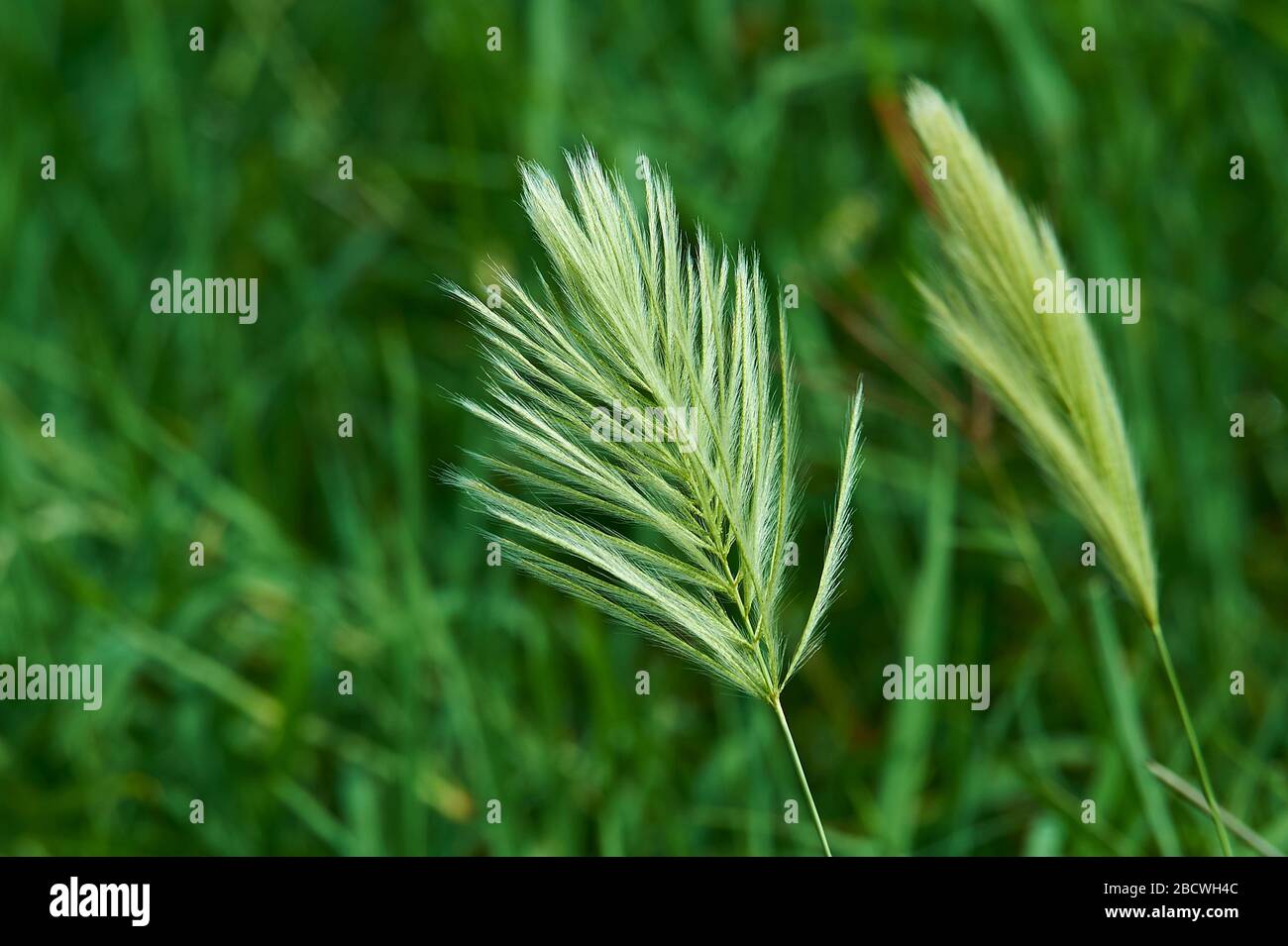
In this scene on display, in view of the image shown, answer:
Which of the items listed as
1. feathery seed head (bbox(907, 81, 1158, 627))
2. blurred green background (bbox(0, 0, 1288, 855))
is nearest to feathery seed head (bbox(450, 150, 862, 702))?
feathery seed head (bbox(907, 81, 1158, 627))

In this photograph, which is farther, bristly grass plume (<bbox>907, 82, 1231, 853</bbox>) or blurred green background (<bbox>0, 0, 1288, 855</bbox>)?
blurred green background (<bbox>0, 0, 1288, 855</bbox>)

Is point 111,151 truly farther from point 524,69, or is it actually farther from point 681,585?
point 681,585

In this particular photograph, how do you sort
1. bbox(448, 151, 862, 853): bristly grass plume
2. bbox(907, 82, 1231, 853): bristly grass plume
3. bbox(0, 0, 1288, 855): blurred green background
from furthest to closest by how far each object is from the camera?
1. bbox(0, 0, 1288, 855): blurred green background
2. bbox(907, 82, 1231, 853): bristly grass plume
3. bbox(448, 151, 862, 853): bristly grass plume

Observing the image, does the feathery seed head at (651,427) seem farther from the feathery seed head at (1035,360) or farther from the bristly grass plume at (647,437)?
the feathery seed head at (1035,360)

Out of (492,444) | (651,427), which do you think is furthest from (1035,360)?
(492,444)

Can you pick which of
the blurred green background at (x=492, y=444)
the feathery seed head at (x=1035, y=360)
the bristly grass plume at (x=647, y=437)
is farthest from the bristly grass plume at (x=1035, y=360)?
the blurred green background at (x=492, y=444)

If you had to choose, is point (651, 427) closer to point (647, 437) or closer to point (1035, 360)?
point (647, 437)

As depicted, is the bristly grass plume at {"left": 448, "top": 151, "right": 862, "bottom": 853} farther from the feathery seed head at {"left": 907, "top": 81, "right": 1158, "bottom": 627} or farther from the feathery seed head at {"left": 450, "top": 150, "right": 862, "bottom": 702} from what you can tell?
the feathery seed head at {"left": 907, "top": 81, "right": 1158, "bottom": 627}
